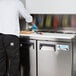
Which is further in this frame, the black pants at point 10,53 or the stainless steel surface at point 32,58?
the stainless steel surface at point 32,58

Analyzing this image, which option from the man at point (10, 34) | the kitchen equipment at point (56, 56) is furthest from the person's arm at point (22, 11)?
the kitchen equipment at point (56, 56)

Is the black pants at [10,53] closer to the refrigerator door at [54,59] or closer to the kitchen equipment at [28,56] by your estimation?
the kitchen equipment at [28,56]

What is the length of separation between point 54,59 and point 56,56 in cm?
6

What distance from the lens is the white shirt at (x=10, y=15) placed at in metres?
2.82

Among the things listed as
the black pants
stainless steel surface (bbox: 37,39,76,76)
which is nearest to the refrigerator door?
stainless steel surface (bbox: 37,39,76,76)

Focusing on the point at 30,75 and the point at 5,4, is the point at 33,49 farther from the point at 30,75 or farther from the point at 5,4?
the point at 5,4

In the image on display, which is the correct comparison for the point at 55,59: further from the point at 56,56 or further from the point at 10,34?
the point at 10,34

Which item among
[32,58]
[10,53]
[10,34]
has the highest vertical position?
[10,34]

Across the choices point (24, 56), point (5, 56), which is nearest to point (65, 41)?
point (24, 56)

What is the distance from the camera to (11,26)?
9.31 ft

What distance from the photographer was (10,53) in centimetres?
280

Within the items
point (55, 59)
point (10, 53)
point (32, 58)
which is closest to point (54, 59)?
point (55, 59)

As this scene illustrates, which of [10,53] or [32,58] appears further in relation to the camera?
[32,58]

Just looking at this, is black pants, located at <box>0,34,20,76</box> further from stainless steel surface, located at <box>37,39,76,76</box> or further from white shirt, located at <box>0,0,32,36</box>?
stainless steel surface, located at <box>37,39,76,76</box>
